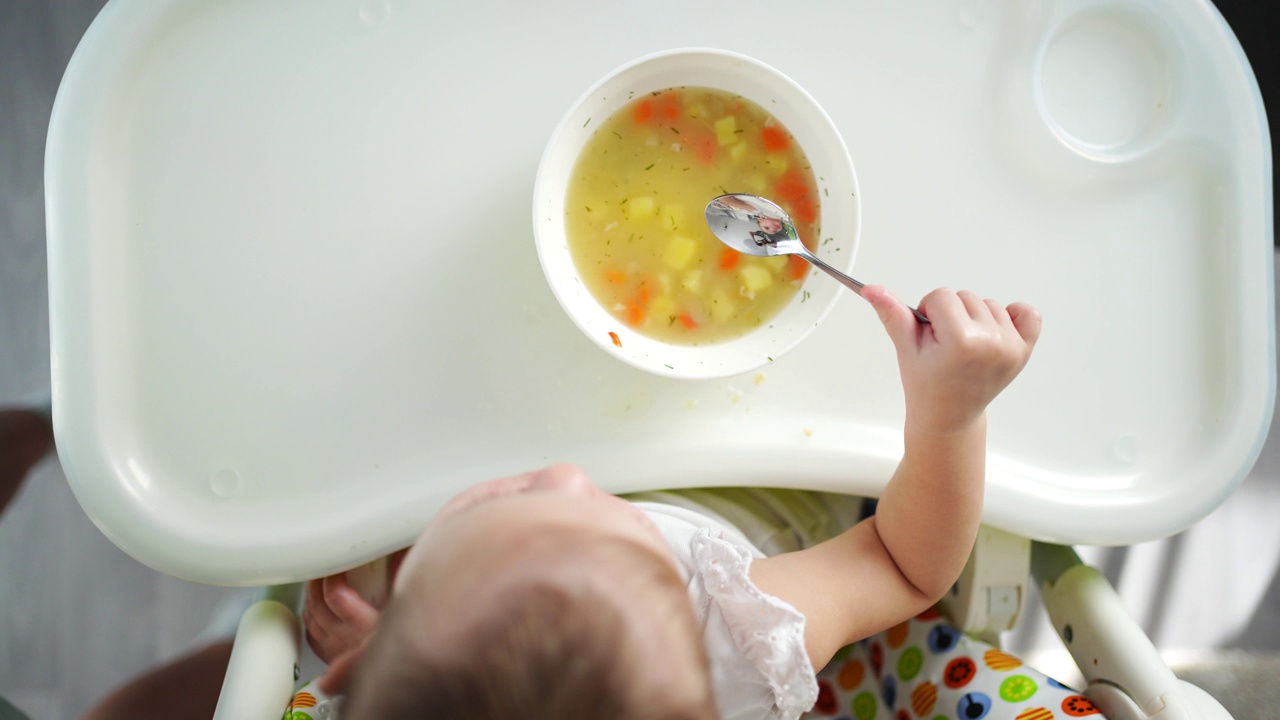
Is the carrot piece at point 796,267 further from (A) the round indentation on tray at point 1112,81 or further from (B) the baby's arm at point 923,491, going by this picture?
(A) the round indentation on tray at point 1112,81

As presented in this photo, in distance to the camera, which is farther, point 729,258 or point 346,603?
point 346,603

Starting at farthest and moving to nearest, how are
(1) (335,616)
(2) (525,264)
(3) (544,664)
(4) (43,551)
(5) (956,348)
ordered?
(4) (43,551) < (1) (335,616) < (2) (525,264) < (5) (956,348) < (3) (544,664)

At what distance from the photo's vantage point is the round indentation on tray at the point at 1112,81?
2.86ft

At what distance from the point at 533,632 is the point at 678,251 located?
39 centimetres

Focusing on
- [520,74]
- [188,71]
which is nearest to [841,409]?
[520,74]

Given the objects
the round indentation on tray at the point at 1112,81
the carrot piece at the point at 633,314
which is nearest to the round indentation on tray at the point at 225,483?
the carrot piece at the point at 633,314

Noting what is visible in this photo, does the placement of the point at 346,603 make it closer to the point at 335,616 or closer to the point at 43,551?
the point at 335,616

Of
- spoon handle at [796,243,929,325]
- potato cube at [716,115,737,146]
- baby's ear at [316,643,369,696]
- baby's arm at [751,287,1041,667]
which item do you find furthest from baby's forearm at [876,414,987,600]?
baby's ear at [316,643,369,696]

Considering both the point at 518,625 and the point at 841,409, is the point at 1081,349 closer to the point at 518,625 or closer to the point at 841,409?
the point at 841,409

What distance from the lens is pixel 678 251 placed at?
0.81 meters

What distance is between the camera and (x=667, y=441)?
2.73ft

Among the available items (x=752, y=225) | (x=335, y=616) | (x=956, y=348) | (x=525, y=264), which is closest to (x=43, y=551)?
(x=335, y=616)

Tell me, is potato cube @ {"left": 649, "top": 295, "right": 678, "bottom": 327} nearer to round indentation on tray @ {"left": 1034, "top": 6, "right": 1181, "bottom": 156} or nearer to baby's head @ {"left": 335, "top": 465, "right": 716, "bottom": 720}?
baby's head @ {"left": 335, "top": 465, "right": 716, "bottom": 720}

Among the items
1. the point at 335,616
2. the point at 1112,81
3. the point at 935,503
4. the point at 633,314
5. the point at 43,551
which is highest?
the point at 1112,81
